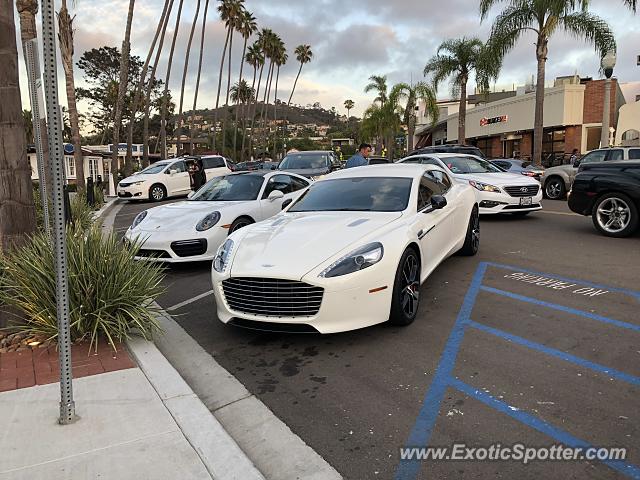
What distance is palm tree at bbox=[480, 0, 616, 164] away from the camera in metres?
20.8

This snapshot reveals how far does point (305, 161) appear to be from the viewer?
51.5ft

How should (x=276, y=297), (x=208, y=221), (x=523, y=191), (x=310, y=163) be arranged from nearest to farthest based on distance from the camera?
(x=276, y=297) → (x=208, y=221) → (x=523, y=191) → (x=310, y=163)

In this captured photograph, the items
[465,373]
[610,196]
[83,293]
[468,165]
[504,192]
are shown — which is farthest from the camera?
[468,165]

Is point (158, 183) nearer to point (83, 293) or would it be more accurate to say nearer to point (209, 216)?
point (209, 216)

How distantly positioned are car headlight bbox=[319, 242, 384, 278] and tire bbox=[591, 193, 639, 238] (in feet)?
21.8

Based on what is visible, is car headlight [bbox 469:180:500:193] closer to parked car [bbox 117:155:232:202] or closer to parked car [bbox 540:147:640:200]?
parked car [bbox 540:147:640:200]

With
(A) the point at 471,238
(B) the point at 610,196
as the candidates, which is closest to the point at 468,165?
(B) the point at 610,196

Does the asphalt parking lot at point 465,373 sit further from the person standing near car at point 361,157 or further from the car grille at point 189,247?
the person standing near car at point 361,157

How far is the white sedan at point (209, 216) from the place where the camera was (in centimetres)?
732

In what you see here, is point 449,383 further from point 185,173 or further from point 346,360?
point 185,173

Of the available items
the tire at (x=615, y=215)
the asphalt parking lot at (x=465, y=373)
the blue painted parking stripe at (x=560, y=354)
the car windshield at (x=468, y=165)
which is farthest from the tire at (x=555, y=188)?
the blue painted parking stripe at (x=560, y=354)

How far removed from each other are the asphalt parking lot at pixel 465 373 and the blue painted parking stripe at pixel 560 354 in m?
0.02

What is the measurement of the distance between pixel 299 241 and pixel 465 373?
6.03ft

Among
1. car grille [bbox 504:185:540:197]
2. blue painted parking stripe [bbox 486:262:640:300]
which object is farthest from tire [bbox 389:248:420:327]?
car grille [bbox 504:185:540:197]
